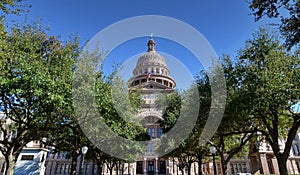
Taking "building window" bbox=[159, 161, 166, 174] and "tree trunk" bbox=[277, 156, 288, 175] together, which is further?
"building window" bbox=[159, 161, 166, 174]

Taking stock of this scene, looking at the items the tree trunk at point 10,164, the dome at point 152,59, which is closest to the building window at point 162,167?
the dome at point 152,59

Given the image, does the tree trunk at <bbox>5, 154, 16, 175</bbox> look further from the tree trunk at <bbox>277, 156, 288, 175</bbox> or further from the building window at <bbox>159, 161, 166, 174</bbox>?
the building window at <bbox>159, 161, 166, 174</bbox>

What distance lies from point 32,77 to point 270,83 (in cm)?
1360

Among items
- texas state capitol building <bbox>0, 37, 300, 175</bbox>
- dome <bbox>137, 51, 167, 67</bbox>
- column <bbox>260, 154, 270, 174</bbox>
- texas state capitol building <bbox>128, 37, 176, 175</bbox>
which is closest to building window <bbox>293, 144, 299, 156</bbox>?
texas state capitol building <bbox>0, 37, 300, 175</bbox>

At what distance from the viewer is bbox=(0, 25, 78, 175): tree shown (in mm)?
A: 10328

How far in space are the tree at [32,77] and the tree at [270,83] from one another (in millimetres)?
11507

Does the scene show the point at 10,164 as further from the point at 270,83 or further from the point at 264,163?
the point at 264,163

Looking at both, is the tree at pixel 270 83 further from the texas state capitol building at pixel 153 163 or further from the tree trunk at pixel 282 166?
the texas state capitol building at pixel 153 163

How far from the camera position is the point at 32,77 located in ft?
33.8

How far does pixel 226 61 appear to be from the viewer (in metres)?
16.2

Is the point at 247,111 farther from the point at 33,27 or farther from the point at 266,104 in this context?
the point at 33,27

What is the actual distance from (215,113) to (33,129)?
13.2 metres

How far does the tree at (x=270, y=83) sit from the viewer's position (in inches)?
471

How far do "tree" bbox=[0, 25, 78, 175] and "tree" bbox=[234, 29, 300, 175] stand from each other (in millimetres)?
11507
